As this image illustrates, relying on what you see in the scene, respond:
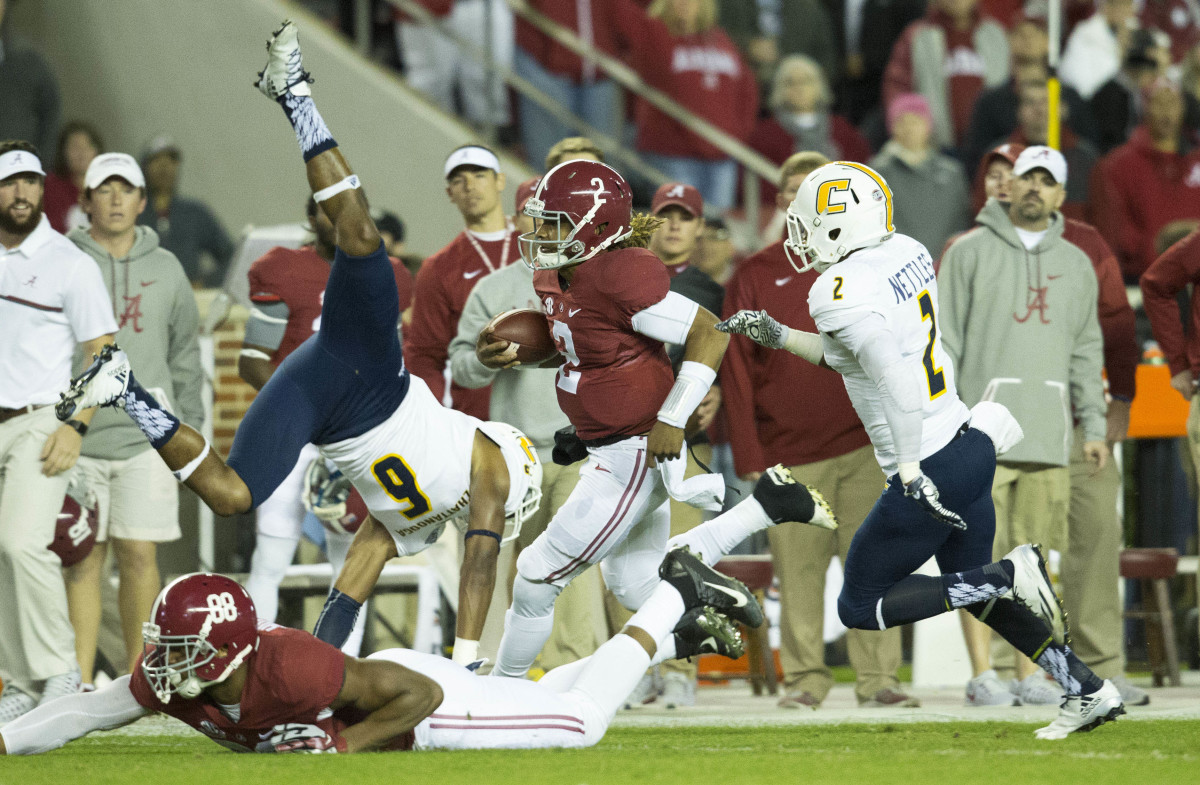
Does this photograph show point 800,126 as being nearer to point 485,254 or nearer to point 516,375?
point 485,254

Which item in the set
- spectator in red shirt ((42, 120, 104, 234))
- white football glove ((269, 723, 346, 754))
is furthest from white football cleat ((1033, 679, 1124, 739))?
spectator in red shirt ((42, 120, 104, 234))

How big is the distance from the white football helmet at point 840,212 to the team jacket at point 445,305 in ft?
6.91

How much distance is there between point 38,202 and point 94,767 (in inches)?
125

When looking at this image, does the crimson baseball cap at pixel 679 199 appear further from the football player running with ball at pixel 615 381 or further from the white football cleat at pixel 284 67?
the white football cleat at pixel 284 67

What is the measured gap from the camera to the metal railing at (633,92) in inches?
424

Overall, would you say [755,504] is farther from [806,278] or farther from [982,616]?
[806,278]

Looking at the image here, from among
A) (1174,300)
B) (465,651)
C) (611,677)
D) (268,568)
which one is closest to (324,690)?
(611,677)

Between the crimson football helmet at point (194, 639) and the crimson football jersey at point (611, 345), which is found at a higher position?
the crimson football jersey at point (611, 345)

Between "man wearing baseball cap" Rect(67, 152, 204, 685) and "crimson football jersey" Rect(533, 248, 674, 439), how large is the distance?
7.74ft

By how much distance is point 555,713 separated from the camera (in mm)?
5039

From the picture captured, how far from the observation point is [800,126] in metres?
11.1

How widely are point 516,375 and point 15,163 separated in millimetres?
2321

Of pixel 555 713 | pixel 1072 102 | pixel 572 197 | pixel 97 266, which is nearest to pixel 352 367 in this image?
pixel 572 197

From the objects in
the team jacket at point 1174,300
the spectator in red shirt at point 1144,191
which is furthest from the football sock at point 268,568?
the spectator in red shirt at point 1144,191
